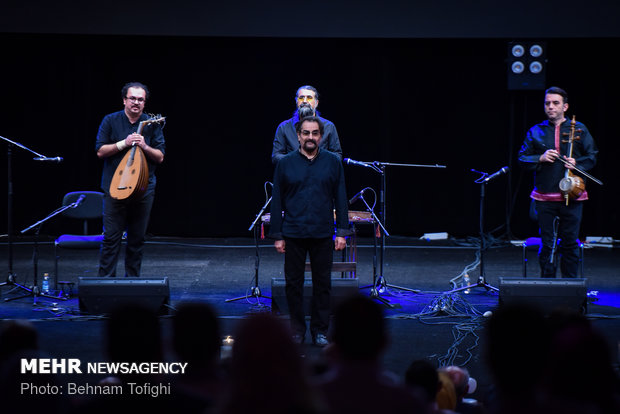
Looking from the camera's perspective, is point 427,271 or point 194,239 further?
point 194,239

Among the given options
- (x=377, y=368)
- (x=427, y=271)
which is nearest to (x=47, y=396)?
(x=377, y=368)

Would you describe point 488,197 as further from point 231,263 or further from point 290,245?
point 290,245

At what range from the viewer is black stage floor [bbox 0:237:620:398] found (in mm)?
5645

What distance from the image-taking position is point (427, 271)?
8969 millimetres

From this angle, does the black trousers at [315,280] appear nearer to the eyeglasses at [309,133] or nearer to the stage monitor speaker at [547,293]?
the eyeglasses at [309,133]

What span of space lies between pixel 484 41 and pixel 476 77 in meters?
0.52

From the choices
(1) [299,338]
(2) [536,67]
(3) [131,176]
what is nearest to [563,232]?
(1) [299,338]

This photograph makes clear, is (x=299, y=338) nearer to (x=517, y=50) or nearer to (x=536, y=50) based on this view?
(x=517, y=50)

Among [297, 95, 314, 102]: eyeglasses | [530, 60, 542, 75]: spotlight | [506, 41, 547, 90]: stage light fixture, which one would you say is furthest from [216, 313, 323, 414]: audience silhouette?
[530, 60, 542, 75]: spotlight

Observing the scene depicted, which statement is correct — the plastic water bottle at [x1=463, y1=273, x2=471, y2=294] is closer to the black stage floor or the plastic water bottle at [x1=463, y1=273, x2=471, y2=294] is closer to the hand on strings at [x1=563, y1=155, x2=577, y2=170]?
the black stage floor

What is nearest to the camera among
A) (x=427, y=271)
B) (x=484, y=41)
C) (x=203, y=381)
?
(x=203, y=381)

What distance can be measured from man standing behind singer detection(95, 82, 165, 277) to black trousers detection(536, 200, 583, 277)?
3445mm

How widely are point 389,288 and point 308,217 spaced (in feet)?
8.24

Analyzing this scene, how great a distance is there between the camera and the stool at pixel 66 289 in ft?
23.9
